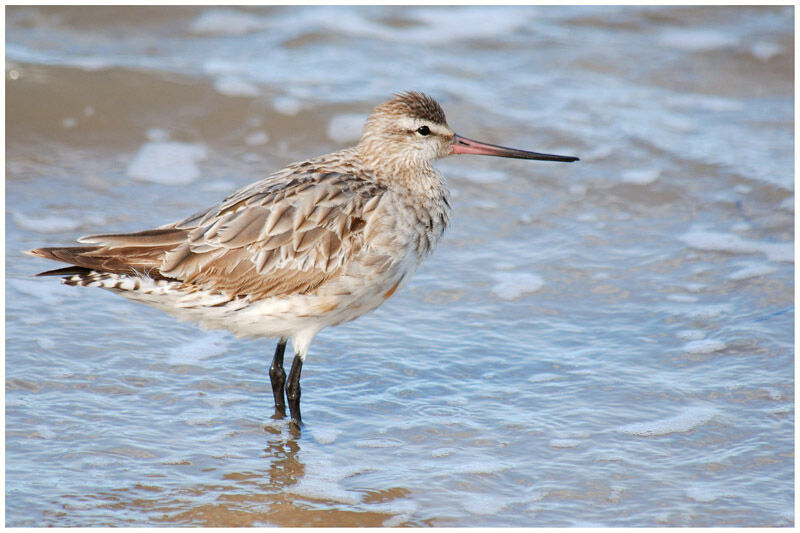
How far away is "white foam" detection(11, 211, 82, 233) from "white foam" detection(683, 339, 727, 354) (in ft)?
15.3

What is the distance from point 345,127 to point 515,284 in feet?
9.99

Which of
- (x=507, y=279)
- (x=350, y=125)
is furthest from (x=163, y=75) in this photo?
(x=507, y=279)

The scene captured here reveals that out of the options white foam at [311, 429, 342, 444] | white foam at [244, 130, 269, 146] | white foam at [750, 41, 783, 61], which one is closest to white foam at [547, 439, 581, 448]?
white foam at [311, 429, 342, 444]

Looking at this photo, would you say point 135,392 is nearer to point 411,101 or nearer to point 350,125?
point 411,101

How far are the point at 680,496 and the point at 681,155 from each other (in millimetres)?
4788

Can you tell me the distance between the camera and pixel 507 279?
7.73 m

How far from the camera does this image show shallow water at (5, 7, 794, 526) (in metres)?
5.40

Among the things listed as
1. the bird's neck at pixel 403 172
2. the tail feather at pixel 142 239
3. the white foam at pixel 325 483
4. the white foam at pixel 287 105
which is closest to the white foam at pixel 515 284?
the bird's neck at pixel 403 172

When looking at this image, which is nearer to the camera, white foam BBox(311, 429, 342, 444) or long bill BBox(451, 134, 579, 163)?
white foam BBox(311, 429, 342, 444)

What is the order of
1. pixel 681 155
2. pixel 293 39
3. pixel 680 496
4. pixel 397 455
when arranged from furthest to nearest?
1. pixel 293 39
2. pixel 681 155
3. pixel 397 455
4. pixel 680 496

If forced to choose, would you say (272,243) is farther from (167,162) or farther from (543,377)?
(167,162)

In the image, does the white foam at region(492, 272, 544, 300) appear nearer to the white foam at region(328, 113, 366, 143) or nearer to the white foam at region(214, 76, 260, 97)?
→ the white foam at region(328, 113, 366, 143)

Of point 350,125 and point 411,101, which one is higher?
point 411,101

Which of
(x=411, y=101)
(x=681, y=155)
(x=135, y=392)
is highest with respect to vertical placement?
(x=411, y=101)
